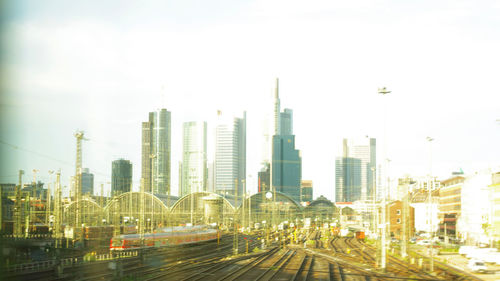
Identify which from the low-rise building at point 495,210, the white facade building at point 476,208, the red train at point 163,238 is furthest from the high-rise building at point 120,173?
the low-rise building at point 495,210

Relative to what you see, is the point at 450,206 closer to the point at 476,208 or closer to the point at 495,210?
the point at 476,208

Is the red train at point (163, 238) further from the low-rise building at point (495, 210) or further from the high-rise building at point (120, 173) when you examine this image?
the high-rise building at point (120, 173)

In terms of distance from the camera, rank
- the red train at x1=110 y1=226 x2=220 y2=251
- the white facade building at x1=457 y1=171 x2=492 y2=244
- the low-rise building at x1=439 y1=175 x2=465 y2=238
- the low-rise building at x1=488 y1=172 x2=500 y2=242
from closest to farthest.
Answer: the low-rise building at x1=488 y1=172 x2=500 y2=242, the red train at x1=110 y1=226 x2=220 y2=251, the white facade building at x1=457 y1=171 x2=492 y2=244, the low-rise building at x1=439 y1=175 x2=465 y2=238

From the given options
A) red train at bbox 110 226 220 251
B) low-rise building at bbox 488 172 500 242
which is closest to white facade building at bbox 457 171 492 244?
low-rise building at bbox 488 172 500 242

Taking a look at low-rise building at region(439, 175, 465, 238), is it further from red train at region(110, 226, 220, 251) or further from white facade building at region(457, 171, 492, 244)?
red train at region(110, 226, 220, 251)

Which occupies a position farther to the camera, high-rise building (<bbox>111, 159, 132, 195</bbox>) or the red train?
high-rise building (<bbox>111, 159, 132, 195</bbox>)

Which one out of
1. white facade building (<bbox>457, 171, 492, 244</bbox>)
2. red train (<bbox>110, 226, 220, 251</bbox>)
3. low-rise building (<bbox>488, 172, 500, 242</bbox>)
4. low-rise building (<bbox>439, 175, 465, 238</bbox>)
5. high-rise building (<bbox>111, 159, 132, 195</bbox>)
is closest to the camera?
low-rise building (<bbox>488, 172, 500, 242</bbox>)

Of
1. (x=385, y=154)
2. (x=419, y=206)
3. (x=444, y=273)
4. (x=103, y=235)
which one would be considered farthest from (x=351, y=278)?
(x=419, y=206)

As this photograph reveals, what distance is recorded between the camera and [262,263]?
39469 millimetres

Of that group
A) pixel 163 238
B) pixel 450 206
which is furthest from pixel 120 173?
pixel 450 206

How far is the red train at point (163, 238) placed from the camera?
4600cm

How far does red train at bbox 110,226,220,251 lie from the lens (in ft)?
151

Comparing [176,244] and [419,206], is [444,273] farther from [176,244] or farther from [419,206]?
[419,206]

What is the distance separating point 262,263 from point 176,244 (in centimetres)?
1832
